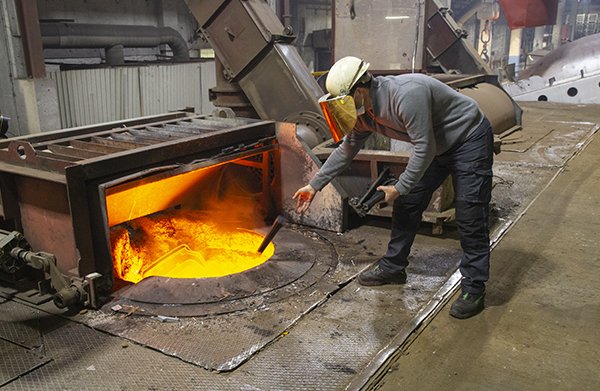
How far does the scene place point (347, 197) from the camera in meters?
4.12

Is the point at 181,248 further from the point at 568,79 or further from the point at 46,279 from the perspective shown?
the point at 568,79

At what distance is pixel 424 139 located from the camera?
8.34 ft

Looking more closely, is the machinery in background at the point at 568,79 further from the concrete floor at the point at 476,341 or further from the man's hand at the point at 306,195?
the man's hand at the point at 306,195

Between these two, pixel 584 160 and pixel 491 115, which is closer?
pixel 584 160

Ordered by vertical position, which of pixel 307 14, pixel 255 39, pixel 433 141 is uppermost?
pixel 307 14

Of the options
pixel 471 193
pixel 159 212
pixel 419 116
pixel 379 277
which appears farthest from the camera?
pixel 159 212

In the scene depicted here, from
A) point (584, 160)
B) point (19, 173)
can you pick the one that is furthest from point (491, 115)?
point (19, 173)

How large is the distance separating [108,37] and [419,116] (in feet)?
25.6

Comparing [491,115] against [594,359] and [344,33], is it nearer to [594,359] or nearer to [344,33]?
[344,33]

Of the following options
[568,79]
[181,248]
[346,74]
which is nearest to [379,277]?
[346,74]

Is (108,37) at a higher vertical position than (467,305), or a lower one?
higher

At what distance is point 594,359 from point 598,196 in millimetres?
3145

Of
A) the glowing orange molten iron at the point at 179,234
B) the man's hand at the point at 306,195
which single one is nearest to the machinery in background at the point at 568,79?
the glowing orange molten iron at the point at 179,234

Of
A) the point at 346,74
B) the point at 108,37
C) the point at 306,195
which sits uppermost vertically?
the point at 108,37
